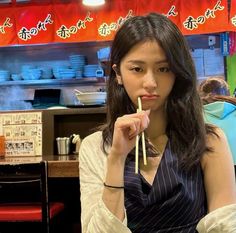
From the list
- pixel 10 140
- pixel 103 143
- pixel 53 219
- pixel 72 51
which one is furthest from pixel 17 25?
pixel 103 143

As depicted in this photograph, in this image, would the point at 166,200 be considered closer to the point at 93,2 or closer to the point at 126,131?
the point at 126,131

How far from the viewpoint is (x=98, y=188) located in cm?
122

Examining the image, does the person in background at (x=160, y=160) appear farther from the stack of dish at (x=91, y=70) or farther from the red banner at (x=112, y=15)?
the stack of dish at (x=91, y=70)

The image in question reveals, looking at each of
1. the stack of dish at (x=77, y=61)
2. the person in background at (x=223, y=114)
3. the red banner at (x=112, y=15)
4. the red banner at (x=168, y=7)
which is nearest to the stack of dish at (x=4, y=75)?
the stack of dish at (x=77, y=61)

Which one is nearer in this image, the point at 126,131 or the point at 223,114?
the point at 126,131

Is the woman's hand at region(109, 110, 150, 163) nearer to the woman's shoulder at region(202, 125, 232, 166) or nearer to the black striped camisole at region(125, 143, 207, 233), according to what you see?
the black striped camisole at region(125, 143, 207, 233)

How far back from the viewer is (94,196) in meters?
1.21

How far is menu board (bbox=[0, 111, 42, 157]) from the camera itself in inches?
127

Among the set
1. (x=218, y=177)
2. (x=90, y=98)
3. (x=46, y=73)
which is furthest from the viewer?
(x=46, y=73)

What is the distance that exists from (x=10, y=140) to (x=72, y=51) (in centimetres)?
342

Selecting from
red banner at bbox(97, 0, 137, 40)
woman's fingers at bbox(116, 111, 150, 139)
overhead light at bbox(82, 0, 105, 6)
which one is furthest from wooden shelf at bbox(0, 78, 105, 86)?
woman's fingers at bbox(116, 111, 150, 139)

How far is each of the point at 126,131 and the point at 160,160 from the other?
0.17 metres

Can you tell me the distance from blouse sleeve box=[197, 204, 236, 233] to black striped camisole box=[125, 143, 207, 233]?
6 centimetres

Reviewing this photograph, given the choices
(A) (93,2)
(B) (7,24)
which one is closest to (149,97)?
(A) (93,2)
